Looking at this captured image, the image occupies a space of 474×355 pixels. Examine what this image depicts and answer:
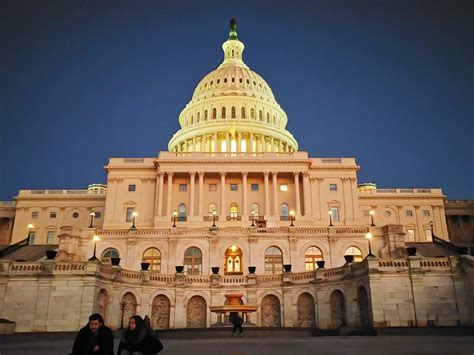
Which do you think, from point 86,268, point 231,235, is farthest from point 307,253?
point 86,268

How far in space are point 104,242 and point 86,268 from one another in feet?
56.6

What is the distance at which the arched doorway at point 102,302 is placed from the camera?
37094 millimetres

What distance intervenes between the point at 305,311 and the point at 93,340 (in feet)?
117

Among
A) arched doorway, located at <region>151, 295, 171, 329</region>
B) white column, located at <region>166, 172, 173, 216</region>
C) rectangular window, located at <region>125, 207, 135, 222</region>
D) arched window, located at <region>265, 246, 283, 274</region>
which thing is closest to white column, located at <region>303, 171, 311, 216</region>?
white column, located at <region>166, 172, 173, 216</region>

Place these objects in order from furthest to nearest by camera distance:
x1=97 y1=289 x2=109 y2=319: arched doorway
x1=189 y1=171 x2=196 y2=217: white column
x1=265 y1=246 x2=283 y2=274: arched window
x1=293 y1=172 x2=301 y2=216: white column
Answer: x1=189 y1=171 x2=196 y2=217: white column < x1=293 y1=172 x2=301 y2=216: white column < x1=265 y1=246 x2=283 y2=274: arched window < x1=97 y1=289 x2=109 y2=319: arched doorway

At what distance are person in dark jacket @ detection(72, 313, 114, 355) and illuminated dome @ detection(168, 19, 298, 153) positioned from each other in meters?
91.9

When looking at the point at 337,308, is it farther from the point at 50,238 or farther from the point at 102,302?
the point at 50,238

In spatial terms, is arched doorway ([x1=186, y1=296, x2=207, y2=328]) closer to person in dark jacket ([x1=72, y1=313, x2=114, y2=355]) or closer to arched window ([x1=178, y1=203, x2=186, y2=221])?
person in dark jacket ([x1=72, y1=313, x2=114, y2=355])

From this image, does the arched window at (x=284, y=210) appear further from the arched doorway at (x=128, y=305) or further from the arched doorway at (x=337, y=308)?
the arched doorway at (x=128, y=305)

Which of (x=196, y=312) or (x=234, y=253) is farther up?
(x=234, y=253)

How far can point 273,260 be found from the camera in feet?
173

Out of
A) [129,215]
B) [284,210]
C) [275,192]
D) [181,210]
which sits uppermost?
[275,192]

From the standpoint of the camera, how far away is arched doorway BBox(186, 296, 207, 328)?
4359 centimetres

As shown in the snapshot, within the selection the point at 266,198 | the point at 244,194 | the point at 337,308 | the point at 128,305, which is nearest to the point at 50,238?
the point at 244,194
